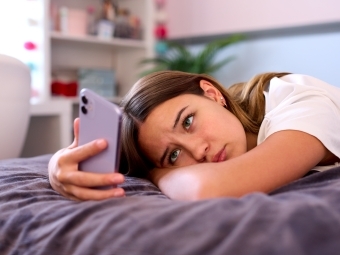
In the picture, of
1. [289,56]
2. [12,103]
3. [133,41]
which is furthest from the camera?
[133,41]

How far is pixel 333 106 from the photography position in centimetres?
96

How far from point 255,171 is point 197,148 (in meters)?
0.19

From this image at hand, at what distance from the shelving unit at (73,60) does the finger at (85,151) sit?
1.45 meters

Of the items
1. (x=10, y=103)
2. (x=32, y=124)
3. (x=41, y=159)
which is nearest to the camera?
(x=41, y=159)

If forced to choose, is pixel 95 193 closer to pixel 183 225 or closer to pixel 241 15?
pixel 183 225

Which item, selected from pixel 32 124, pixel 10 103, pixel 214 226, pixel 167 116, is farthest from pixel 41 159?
pixel 32 124

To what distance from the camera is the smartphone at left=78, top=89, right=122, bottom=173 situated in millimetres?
670

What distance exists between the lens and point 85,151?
2.34 feet

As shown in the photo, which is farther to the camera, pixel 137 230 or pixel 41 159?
pixel 41 159

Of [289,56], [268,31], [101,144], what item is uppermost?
[268,31]

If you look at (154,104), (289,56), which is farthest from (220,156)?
(289,56)

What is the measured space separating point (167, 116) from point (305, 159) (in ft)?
0.96

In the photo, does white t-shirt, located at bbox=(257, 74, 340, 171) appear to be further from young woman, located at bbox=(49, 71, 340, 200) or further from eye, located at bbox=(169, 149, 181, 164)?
eye, located at bbox=(169, 149, 181, 164)

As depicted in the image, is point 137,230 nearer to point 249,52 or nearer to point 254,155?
point 254,155
